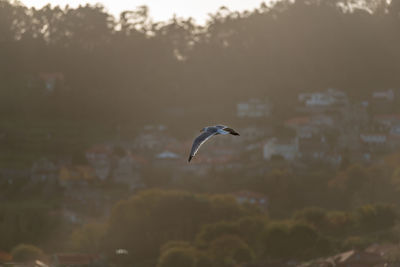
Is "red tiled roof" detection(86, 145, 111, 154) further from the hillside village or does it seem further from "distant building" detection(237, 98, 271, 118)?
"distant building" detection(237, 98, 271, 118)

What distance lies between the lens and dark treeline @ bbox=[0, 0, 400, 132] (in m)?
140


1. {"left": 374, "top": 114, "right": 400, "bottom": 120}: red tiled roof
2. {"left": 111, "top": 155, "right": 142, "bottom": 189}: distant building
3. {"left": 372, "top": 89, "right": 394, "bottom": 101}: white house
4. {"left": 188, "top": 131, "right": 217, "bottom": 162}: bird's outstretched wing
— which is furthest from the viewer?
{"left": 372, "top": 89, "right": 394, "bottom": 101}: white house

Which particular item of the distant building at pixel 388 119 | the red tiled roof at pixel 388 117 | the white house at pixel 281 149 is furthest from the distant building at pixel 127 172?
the red tiled roof at pixel 388 117

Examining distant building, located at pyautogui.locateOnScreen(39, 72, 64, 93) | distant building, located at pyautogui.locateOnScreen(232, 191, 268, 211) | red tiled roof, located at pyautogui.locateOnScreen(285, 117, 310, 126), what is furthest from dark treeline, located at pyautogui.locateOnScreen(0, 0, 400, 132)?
distant building, located at pyautogui.locateOnScreen(232, 191, 268, 211)

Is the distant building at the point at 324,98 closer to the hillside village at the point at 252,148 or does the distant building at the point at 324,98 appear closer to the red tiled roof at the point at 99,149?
the hillside village at the point at 252,148

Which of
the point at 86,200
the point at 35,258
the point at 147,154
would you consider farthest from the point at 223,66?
the point at 35,258

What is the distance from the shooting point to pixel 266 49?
154m

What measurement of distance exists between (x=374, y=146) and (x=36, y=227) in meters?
52.6

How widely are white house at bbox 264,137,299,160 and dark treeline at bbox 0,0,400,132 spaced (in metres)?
16.3

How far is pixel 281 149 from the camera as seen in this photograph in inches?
4865

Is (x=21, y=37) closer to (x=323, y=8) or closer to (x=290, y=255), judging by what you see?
(x=323, y=8)

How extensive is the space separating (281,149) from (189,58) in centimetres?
4003

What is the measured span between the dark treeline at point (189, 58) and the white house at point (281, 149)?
16.3 meters

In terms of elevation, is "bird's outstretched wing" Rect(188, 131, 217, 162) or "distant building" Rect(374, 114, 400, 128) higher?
"distant building" Rect(374, 114, 400, 128)
